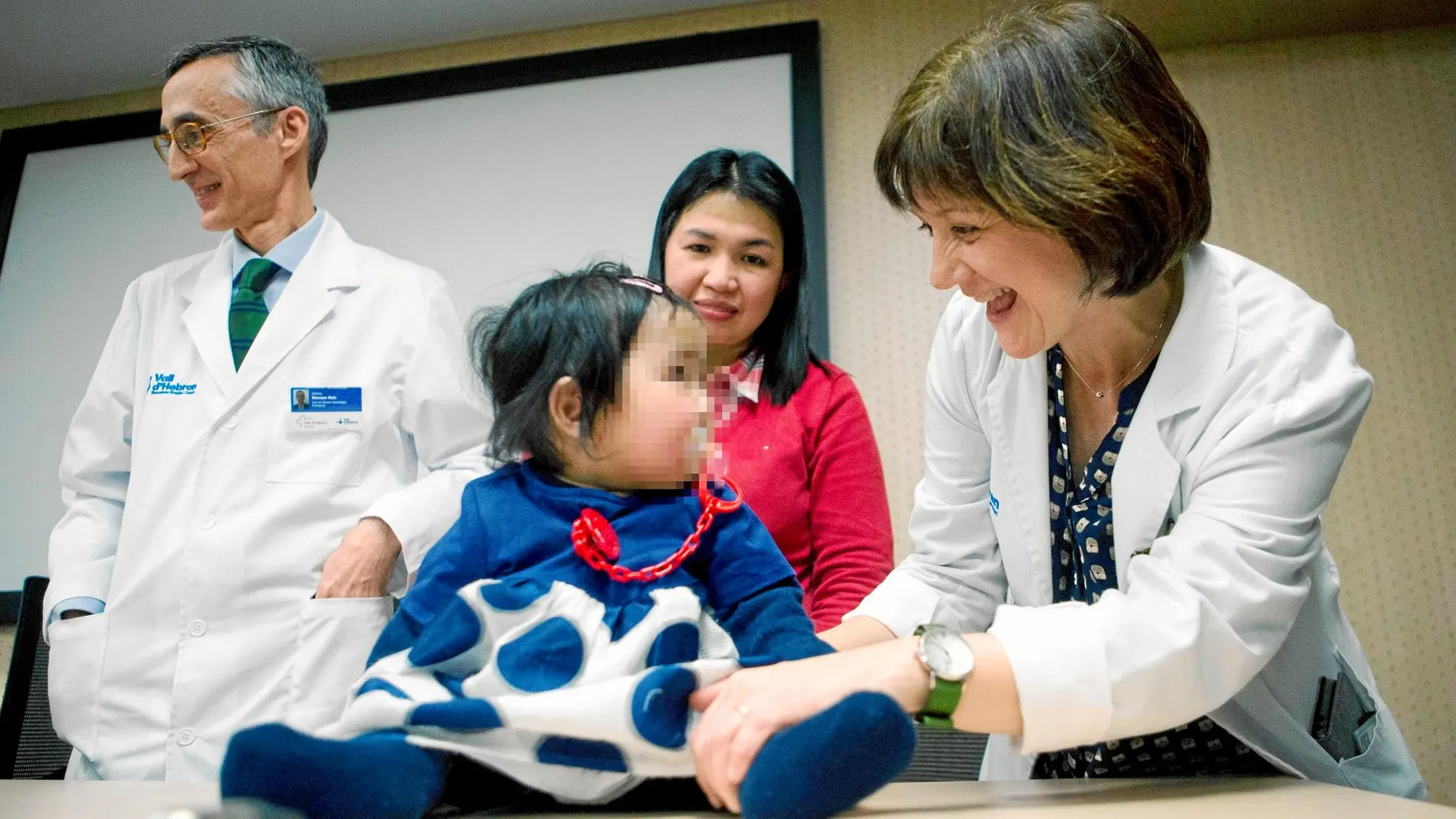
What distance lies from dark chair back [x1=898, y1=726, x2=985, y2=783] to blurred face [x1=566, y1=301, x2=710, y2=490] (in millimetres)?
607

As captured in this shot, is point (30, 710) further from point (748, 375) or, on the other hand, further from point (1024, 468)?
point (1024, 468)

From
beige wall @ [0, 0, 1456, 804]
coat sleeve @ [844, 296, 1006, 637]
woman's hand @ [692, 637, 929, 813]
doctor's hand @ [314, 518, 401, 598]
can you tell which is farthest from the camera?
beige wall @ [0, 0, 1456, 804]

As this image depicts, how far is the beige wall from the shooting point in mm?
2395

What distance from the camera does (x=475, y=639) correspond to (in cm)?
88

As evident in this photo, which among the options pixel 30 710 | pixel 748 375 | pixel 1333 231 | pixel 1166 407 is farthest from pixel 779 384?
pixel 1333 231

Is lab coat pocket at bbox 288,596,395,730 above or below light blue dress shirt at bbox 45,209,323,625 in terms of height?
below

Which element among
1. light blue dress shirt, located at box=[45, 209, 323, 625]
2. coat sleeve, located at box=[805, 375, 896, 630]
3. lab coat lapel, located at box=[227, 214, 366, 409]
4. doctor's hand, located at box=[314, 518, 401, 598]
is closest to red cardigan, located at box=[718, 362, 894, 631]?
coat sleeve, located at box=[805, 375, 896, 630]

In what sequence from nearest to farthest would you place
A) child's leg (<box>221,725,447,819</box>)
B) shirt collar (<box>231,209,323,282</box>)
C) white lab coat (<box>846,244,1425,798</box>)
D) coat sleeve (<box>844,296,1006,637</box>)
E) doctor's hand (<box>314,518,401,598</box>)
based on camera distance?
child's leg (<box>221,725,447,819</box>)
white lab coat (<box>846,244,1425,798</box>)
coat sleeve (<box>844,296,1006,637</box>)
doctor's hand (<box>314,518,401,598</box>)
shirt collar (<box>231,209,323,282</box>)

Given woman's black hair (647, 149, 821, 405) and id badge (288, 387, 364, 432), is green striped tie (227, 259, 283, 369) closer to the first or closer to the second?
id badge (288, 387, 364, 432)

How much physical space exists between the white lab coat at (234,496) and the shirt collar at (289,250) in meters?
0.02

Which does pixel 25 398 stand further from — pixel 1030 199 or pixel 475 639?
pixel 1030 199

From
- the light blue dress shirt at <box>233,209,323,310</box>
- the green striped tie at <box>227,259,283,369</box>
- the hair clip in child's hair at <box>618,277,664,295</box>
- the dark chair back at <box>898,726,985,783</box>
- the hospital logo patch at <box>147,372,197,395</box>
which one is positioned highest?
the light blue dress shirt at <box>233,209,323,310</box>

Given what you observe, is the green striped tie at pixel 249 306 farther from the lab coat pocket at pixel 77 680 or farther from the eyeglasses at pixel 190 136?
the lab coat pocket at pixel 77 680

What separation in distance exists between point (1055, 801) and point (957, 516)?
19.3 inches
